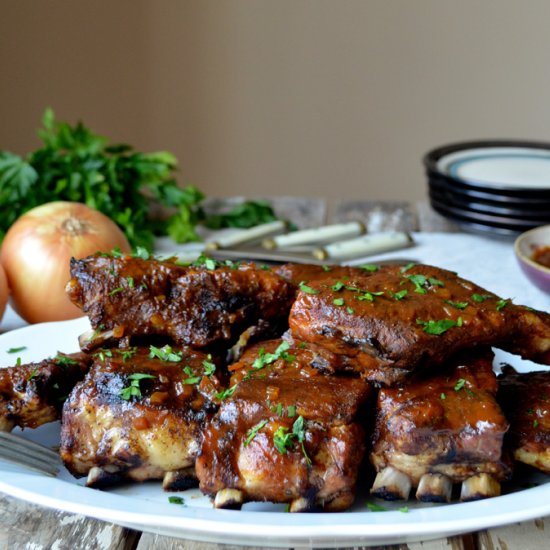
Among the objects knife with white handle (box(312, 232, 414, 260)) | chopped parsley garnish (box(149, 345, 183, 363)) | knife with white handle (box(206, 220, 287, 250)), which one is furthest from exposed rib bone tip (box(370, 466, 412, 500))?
knife with white handle (box(206, 220, 287, 250))

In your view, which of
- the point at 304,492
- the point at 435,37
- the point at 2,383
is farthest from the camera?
the point at 435,37

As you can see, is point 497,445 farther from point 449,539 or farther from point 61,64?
point 61,64

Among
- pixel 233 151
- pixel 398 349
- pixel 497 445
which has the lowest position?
pixel 233 151

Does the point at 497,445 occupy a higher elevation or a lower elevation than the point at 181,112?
higher

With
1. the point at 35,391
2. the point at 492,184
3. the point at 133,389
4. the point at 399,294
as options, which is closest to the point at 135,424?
the point at 133,389

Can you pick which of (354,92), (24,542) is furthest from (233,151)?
(24,542)

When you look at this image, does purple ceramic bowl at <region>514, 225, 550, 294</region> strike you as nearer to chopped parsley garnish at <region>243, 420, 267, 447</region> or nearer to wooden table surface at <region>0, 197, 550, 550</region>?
wooden table surface at <region>0, 197, 550, 550</region>

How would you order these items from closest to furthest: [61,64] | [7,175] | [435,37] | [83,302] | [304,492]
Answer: [304,492] → [83,302] → [7,175] → [61,64] → [435,37]

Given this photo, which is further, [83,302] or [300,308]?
[83,302]
